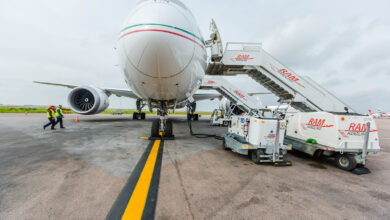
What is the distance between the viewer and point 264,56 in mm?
7777

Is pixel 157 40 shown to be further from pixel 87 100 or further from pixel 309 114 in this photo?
pixel 87 100

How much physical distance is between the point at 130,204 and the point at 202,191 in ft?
3.35

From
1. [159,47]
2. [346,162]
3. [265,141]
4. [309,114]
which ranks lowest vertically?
[346,162]

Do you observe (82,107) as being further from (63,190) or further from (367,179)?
(367,179)

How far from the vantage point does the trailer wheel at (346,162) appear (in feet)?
11.5

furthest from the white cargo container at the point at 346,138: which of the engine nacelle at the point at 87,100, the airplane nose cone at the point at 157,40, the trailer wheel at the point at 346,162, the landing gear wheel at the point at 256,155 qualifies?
the engine nacelle at the point at 87,100

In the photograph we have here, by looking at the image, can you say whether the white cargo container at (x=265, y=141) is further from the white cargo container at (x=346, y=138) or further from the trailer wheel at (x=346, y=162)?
the trailer wheel at (x=346, y=162)

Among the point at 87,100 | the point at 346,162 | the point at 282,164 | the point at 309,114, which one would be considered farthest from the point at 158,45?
the point at 87,100

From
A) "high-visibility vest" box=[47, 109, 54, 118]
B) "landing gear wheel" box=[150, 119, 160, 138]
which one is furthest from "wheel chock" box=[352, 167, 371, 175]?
"high-visibility vest" box=[47, 109, 54, 118]

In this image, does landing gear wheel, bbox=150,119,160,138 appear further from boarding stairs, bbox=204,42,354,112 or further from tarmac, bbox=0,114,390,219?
boarding stairs, bbox=204,42,354,112

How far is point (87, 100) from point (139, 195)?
10568mm

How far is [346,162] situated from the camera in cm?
367

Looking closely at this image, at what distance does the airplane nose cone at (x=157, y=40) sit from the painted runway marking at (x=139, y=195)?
2.00 m

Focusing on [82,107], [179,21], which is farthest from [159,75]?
[82,107]
